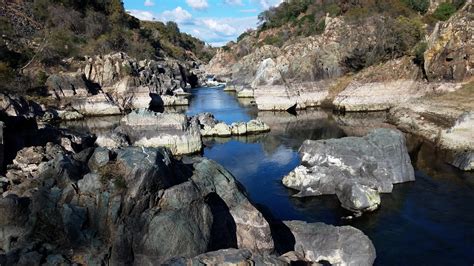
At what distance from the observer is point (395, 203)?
25.2 meters

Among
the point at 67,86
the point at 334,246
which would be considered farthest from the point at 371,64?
the point at 334,246

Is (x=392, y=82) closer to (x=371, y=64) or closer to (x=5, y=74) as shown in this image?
(x=371, y=64)

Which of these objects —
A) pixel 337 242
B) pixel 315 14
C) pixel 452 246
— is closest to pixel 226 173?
pixel 337 242

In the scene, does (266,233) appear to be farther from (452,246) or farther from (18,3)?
(18,3)

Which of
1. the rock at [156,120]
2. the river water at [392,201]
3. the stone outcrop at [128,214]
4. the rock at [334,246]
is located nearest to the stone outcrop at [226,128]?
the river water at [392,201]

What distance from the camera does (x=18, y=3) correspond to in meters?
107

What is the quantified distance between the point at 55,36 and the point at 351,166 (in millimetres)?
76511

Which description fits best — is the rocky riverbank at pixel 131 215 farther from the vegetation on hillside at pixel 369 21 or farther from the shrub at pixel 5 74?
the shrub at pixel 5 74

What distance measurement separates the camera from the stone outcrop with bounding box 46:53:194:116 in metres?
61.9

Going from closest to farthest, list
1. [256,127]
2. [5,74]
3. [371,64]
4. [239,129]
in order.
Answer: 1. [239,129]
2. [256,127]
3. [5,74]
4. [371,64]

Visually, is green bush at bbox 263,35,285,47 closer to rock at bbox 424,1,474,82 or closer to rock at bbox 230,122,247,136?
rock at bbox 424,1,474,82

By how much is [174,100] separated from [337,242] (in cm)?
5772

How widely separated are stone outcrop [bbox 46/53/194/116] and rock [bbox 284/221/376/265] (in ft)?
161

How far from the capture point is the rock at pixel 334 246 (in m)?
16.7
